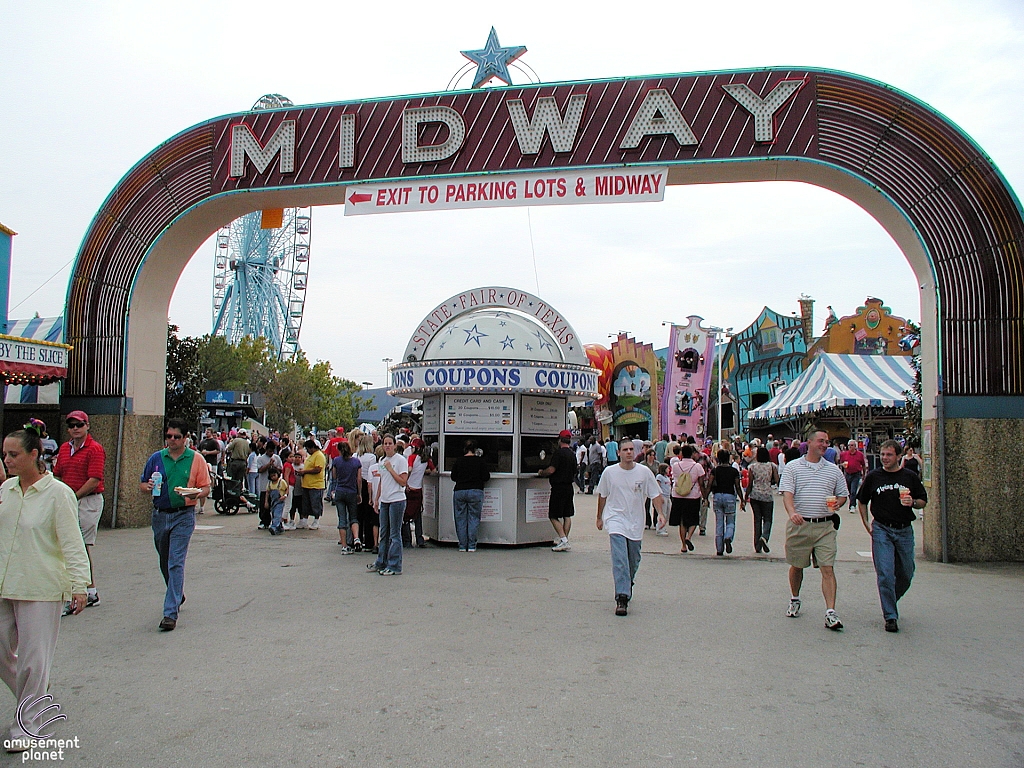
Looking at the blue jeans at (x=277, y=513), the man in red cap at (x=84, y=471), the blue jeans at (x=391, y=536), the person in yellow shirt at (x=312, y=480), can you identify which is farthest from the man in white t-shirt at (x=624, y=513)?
the blue jeans at (x=277, y=513)

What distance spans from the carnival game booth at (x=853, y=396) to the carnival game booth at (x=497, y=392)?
17.1 m

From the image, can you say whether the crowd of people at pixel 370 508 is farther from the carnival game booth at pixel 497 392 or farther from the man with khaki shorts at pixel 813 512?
the carnival game booth at pixel 497 392

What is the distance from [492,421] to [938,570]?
19.4 ft

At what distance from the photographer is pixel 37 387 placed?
14.9 m

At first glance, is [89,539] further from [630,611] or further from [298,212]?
[298,212]

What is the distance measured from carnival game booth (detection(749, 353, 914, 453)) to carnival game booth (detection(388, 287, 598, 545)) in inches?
675

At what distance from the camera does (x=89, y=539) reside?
7.31 meters

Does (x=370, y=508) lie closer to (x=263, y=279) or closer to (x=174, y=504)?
(x=174, y=504)

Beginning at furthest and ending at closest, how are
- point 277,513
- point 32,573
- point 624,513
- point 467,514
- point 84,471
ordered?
point 277,513, point 467,514, point 624,513, point 84,471, point 32,573

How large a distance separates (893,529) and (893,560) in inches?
10.4

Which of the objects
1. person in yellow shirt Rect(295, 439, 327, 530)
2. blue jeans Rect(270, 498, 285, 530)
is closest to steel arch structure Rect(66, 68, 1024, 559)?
blue jeans Rect(270, 498, 285, 530)

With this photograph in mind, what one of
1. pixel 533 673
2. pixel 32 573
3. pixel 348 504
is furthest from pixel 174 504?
pixel 348 504

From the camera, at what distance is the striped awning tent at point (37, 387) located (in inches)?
573

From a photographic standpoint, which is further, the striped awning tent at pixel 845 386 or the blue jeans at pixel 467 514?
the striped awning tent at pixel 845 386
